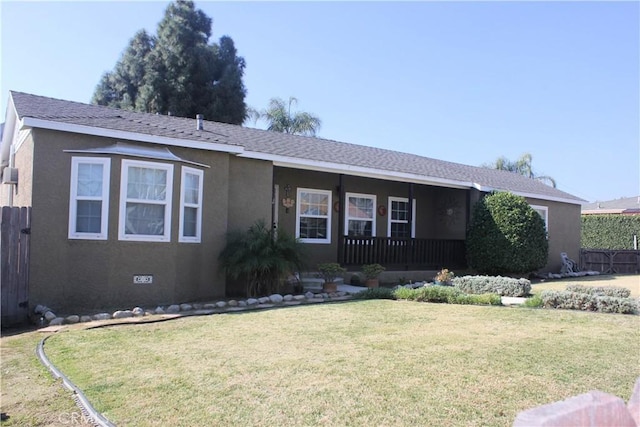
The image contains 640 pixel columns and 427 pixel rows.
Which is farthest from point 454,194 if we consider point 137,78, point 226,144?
point 137,78

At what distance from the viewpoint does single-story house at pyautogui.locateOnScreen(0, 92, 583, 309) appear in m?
8.36

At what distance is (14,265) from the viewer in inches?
314

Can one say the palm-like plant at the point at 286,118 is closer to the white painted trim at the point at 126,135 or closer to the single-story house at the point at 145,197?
the single-story house at the point at 145,197

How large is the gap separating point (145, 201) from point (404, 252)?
810cm

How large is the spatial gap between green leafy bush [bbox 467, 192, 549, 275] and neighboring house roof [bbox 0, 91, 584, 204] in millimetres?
1382

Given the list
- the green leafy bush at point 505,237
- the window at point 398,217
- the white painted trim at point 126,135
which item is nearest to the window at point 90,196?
the white painted trim at point 126,135

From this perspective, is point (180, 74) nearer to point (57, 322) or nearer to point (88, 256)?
point (88, 256)

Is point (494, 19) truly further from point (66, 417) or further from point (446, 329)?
point (66, 417)

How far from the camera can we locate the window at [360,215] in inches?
587

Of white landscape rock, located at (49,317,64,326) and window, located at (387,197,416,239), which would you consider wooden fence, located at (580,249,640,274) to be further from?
white landscape rock, located at (49,317,64,326)

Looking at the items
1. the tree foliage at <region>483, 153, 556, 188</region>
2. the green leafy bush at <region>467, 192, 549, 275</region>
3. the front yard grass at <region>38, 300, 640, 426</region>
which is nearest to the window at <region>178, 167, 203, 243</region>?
the front yard grass at <region>38, 300, 640, 426</region>

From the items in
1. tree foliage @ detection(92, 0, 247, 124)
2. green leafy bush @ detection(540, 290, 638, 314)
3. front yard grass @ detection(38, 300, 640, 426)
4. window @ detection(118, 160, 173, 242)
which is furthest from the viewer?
tree foliage @ detection(92, 0, 247, 124)

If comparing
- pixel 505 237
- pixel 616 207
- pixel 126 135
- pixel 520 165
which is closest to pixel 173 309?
pixel 126 135

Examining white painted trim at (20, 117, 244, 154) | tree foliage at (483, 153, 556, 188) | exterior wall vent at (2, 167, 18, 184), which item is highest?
tree foliage at (483, 153, 556, 188)
